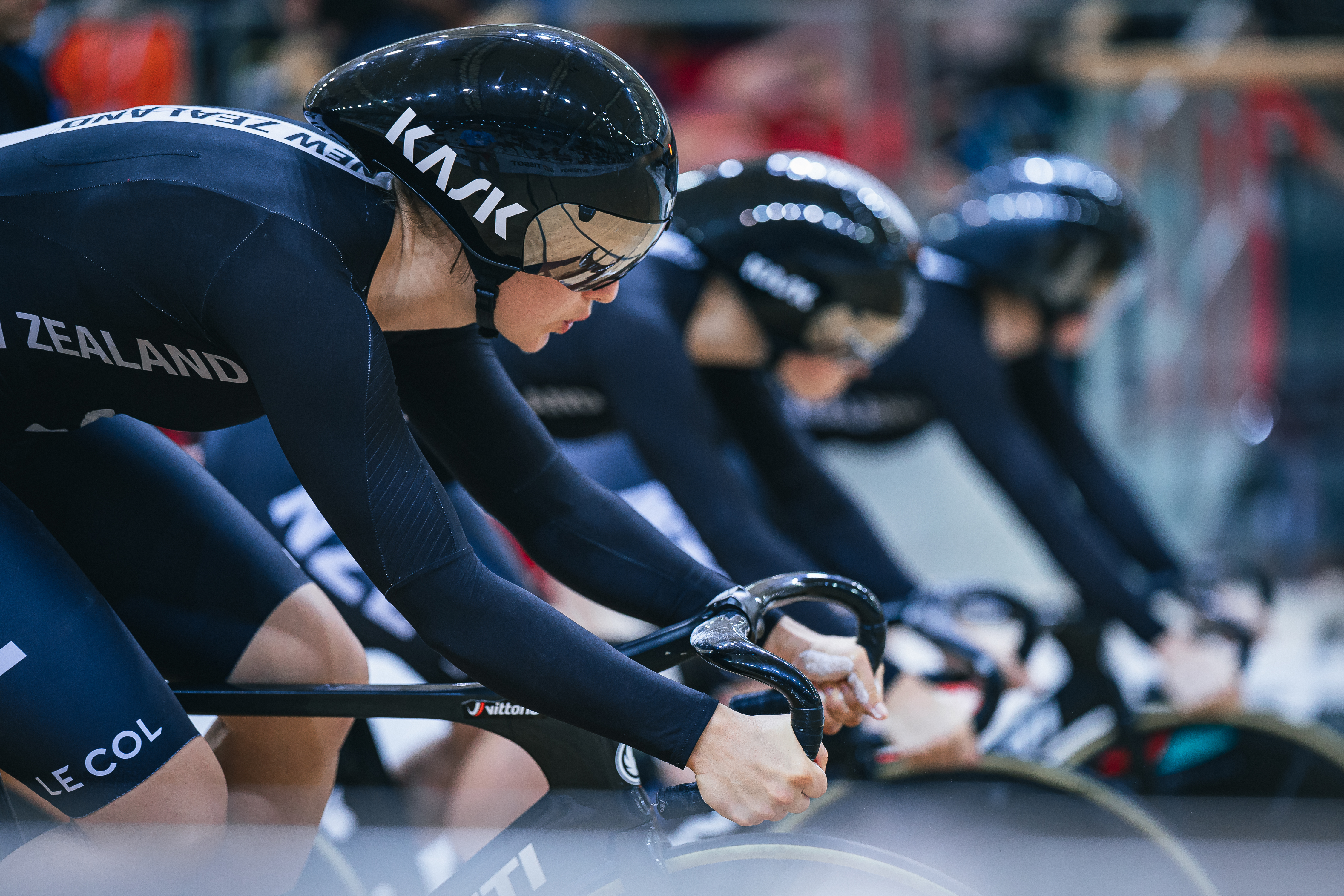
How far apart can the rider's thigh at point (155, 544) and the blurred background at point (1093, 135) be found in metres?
4.49

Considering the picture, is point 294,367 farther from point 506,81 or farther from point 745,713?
point 745,713

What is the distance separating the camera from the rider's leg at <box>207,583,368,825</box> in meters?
1.69

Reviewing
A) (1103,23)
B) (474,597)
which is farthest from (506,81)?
(1103,23)

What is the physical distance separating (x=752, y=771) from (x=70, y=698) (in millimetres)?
753

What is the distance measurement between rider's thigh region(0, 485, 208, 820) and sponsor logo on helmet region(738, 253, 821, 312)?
1529mm

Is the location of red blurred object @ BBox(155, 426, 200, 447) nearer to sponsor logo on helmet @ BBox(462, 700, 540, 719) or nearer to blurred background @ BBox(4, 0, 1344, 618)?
sponsor logo on helmet @ BBox(462, 700, 540, 719)

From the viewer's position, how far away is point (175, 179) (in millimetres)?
1342

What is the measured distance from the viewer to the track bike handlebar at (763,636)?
128cm

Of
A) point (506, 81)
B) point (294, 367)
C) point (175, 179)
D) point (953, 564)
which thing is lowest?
point (953, 564)

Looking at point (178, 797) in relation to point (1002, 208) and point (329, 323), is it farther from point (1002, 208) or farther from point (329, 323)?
point (1002, 208)

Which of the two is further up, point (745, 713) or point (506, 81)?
point (506, 81)

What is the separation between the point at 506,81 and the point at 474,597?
1.82ft

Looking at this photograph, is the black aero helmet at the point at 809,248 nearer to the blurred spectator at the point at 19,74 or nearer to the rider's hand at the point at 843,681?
the rider's hand at the point at 843,681

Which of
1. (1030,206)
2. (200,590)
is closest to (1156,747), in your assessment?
(1030,206)
